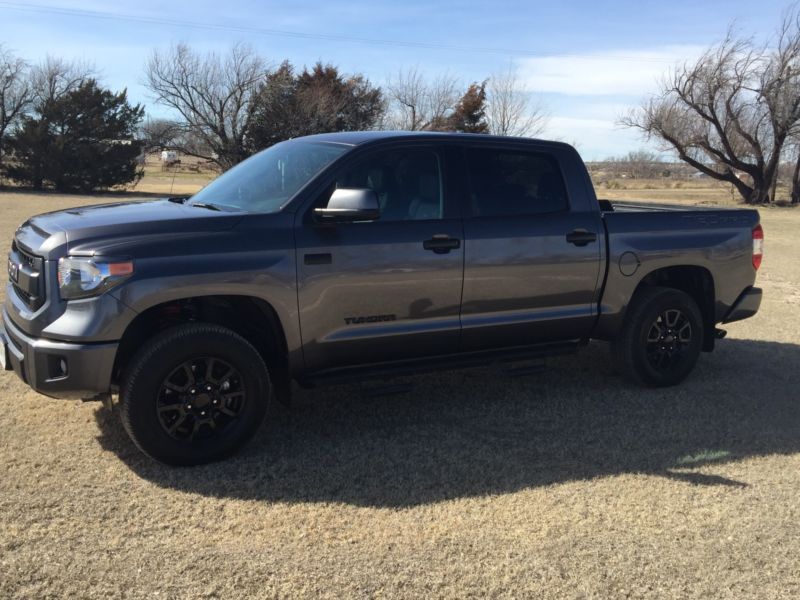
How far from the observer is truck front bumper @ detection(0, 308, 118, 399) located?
3756 millimetres

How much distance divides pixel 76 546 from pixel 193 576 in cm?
63

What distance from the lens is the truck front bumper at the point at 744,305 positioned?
598cm

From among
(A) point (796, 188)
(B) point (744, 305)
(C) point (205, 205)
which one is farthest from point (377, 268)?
(A) point (796, 188)

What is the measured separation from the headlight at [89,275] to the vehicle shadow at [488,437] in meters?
1.08

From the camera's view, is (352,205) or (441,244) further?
(441,244)

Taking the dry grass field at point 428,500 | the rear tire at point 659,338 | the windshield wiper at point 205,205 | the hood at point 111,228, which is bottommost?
the dry grass field at point 428,500

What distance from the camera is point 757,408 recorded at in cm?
546

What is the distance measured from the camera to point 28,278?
157 inches

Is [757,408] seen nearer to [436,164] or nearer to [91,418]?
[436,164]

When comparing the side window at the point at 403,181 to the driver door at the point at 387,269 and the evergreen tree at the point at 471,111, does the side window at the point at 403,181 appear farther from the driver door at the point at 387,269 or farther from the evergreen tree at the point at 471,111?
the evergreen tree at the point at 471,111

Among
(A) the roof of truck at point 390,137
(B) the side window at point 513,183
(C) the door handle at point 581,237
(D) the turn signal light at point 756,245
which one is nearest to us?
(A) the roof of truck at point 390,137

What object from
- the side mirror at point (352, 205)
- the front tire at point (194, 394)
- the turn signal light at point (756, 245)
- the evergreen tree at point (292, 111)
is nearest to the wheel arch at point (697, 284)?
the turn signal light at point (756, 245)

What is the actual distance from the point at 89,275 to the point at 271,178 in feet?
4.84

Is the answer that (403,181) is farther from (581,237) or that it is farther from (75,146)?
(75,146)
